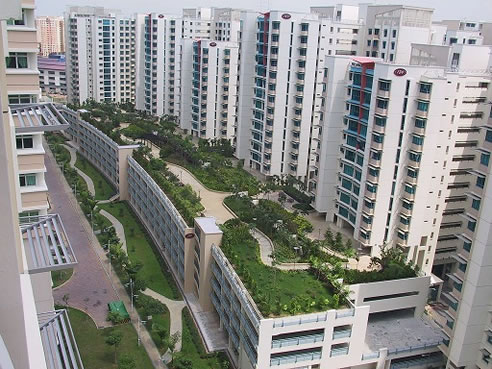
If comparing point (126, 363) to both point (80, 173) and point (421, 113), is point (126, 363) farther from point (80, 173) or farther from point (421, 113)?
point (80, 173)

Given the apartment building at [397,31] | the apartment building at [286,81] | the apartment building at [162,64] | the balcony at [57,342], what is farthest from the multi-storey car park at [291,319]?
the apartment building at [162,64]

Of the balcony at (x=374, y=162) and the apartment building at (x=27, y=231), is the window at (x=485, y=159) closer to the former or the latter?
the balcony at (x=374, y=162)

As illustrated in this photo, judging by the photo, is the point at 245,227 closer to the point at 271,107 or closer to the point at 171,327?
the point at 171,327

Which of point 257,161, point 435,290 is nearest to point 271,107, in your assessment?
point 257,161

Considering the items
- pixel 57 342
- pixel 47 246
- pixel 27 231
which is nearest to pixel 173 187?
pixel 27 231

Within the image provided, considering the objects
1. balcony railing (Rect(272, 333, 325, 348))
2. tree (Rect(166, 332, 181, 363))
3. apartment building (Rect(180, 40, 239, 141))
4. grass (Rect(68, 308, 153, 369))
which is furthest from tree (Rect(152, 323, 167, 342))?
apartment building (Rect(180, 40, 239, 141))
